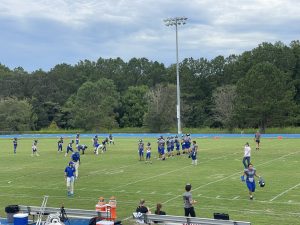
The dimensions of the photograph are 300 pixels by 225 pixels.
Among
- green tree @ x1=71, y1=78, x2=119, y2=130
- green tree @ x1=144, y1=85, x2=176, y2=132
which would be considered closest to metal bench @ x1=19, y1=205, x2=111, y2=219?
green tree @ x1=144, y1=85, x2=176, y2=132

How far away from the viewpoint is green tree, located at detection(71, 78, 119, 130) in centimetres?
8950

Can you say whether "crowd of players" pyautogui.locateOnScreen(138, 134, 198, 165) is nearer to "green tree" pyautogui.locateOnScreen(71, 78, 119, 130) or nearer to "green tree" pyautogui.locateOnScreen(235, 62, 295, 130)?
"green tree" pyautogui.locateOnScreen(235, 62, 295, 130)

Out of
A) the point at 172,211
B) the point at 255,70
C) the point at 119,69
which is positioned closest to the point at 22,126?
the point at 119,69

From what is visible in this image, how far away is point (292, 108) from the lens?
240 ft

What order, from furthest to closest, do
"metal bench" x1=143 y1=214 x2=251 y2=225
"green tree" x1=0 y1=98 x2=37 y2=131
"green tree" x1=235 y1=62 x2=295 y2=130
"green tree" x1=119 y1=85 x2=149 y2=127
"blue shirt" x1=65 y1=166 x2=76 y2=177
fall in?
"green tree" x1=119 y1=85 x2=149 y2=127 < "green tree" x1=0 y1=98 x2=37 y2=131 < "green tree" x1=235 y1=62 x2=295 y2=130 < "blue shirt" x1=65 y1=166 x2=76 y2=177 < "metal bench" x1=143 y1=214 x2=251 y2=225

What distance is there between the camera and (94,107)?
91.9 meters

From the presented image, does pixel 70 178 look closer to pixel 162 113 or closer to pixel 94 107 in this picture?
pixel 162 113

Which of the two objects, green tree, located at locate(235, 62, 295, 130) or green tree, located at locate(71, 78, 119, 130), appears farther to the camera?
green tree, located at locate(71, 78, 119, 130)

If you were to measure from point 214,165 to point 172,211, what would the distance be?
13.0m

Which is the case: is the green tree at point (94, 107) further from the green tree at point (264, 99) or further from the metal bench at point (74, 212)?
the metal bench at point (74, 212)

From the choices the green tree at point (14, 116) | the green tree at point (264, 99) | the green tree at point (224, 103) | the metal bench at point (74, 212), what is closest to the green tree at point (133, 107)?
the green tree at point (224, 103)

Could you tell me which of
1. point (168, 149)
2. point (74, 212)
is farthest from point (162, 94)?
point (74, 212)

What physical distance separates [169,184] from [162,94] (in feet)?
203

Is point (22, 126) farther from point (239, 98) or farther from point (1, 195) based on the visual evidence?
point (1, 195)
